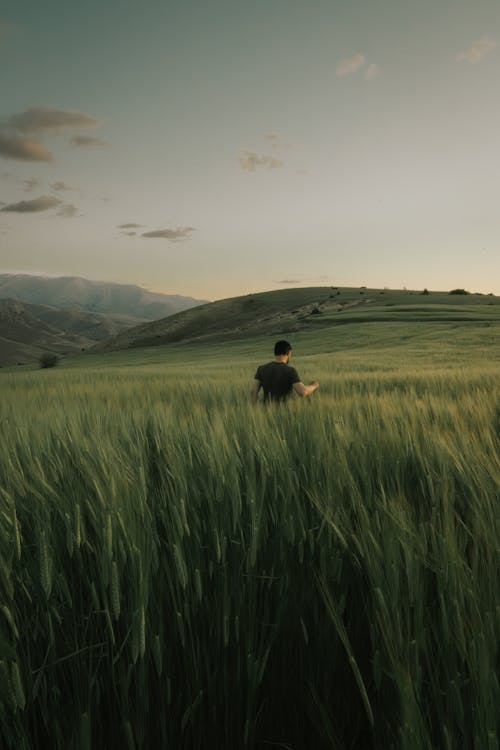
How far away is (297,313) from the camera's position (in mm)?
75625

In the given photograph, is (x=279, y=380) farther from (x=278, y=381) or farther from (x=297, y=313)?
(x=297, y=313)

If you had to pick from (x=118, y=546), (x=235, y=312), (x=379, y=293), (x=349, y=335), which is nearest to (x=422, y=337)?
(x=349, y=335)

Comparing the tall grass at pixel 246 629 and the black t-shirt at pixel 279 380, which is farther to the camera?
the black t-shirt at pixel 279 380

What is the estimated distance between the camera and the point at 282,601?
105 centimetres

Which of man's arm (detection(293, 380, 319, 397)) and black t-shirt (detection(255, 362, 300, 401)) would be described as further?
black t-shirt (detection(255, 362, 300, 401))

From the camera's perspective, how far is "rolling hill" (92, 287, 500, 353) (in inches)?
2161

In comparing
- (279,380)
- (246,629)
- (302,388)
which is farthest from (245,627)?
(279,380)

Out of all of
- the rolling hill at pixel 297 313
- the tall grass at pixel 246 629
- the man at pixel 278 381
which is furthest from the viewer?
the rolling hill at pixel 297 313

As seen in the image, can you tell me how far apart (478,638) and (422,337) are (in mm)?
37307

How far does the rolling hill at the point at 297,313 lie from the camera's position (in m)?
54.9

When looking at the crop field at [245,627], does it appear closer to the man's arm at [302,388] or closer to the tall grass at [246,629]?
the tall grass at [246,629]

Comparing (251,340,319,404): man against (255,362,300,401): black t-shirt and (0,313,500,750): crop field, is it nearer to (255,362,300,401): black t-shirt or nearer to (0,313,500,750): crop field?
(255,362,300,401): black t-shirt

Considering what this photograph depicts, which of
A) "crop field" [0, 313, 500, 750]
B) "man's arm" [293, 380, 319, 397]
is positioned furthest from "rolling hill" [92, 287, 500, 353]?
"crop field" [0, 313, 500, 750]

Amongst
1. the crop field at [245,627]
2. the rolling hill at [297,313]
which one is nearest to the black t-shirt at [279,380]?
the crop field at [245,627]
